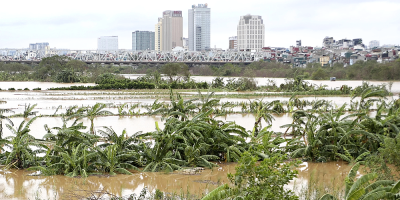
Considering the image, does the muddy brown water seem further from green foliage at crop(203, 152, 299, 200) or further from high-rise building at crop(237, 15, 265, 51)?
high-rise building at crop(237, 15, 265, 51)

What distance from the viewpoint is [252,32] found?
598ft

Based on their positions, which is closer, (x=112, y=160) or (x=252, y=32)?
(x=112, y=160)

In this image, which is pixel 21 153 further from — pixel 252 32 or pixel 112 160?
pixel 252 32

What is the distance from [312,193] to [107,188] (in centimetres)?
274

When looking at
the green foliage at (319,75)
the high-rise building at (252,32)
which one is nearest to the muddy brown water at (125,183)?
the green foliage at (319,75)

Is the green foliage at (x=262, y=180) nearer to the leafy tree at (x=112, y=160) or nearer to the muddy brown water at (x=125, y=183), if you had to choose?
the muddy brown water at (x=125, y=183)

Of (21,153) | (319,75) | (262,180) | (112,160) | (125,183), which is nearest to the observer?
(262,180)

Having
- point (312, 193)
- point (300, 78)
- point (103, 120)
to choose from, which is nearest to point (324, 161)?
point (312, 193)

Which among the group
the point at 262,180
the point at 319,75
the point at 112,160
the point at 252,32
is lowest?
the point at 112,160

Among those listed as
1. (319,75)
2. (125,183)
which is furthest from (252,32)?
(125,183)

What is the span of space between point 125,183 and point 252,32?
180751mm

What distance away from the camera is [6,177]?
241 inches

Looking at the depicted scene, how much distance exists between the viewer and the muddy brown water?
5.35m

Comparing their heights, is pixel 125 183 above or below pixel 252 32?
below
